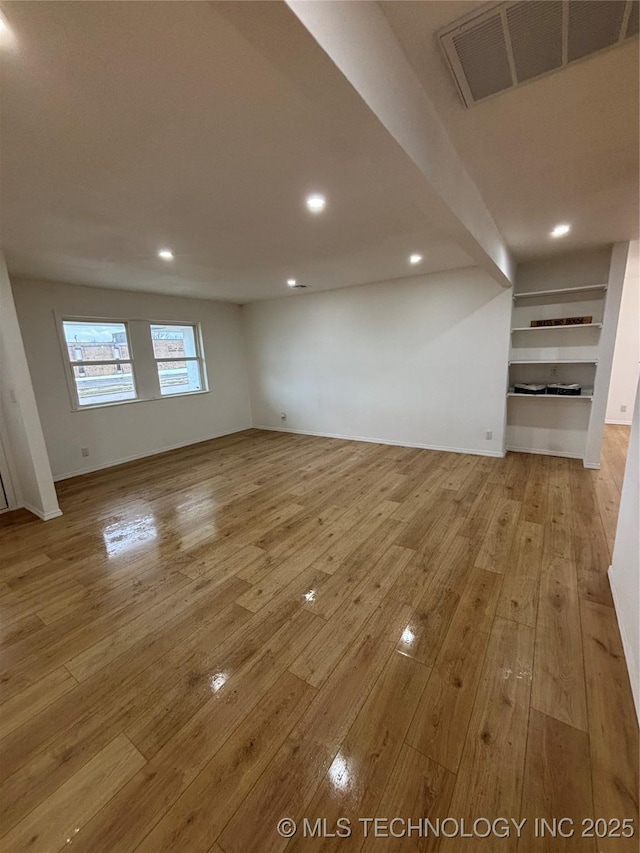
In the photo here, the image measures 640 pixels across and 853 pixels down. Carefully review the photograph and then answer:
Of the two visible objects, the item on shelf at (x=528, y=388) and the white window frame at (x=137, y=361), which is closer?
the item on shelf at (x=528, y=388)

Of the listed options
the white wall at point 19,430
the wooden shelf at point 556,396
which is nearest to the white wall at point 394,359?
the wooden shelf at point 556,396

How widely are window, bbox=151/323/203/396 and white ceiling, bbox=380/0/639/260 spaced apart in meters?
4.81

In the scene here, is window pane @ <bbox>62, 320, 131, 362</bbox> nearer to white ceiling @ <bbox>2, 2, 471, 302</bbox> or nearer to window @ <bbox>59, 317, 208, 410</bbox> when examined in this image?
window @ <bbox>59, 317, 208, 410</bbox>

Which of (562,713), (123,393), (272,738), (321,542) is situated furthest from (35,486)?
(562,713)

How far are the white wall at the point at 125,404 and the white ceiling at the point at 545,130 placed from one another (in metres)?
4.66

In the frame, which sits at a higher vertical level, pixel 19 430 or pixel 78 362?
pixel 78 362

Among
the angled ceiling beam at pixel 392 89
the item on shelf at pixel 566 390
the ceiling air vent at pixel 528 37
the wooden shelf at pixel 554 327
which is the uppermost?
the ceiling air vent at pixel 528 37

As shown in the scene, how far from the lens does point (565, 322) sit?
3.99 m

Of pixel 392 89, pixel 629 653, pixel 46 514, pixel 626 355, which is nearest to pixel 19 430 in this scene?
pixel 46 514

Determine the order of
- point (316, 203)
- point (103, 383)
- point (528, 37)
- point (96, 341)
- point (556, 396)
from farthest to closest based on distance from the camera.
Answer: point (103, 383) → point (96, 341) → point (556, 396) → point (316, 203) → point (528, 37)

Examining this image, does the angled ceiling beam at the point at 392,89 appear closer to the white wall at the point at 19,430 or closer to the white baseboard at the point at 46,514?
the white wall at the point at 19,430

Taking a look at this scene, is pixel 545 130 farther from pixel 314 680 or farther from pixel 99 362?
pixel 99 362

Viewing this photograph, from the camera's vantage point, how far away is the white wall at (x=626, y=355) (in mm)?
5438

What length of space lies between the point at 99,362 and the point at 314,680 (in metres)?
4.86
